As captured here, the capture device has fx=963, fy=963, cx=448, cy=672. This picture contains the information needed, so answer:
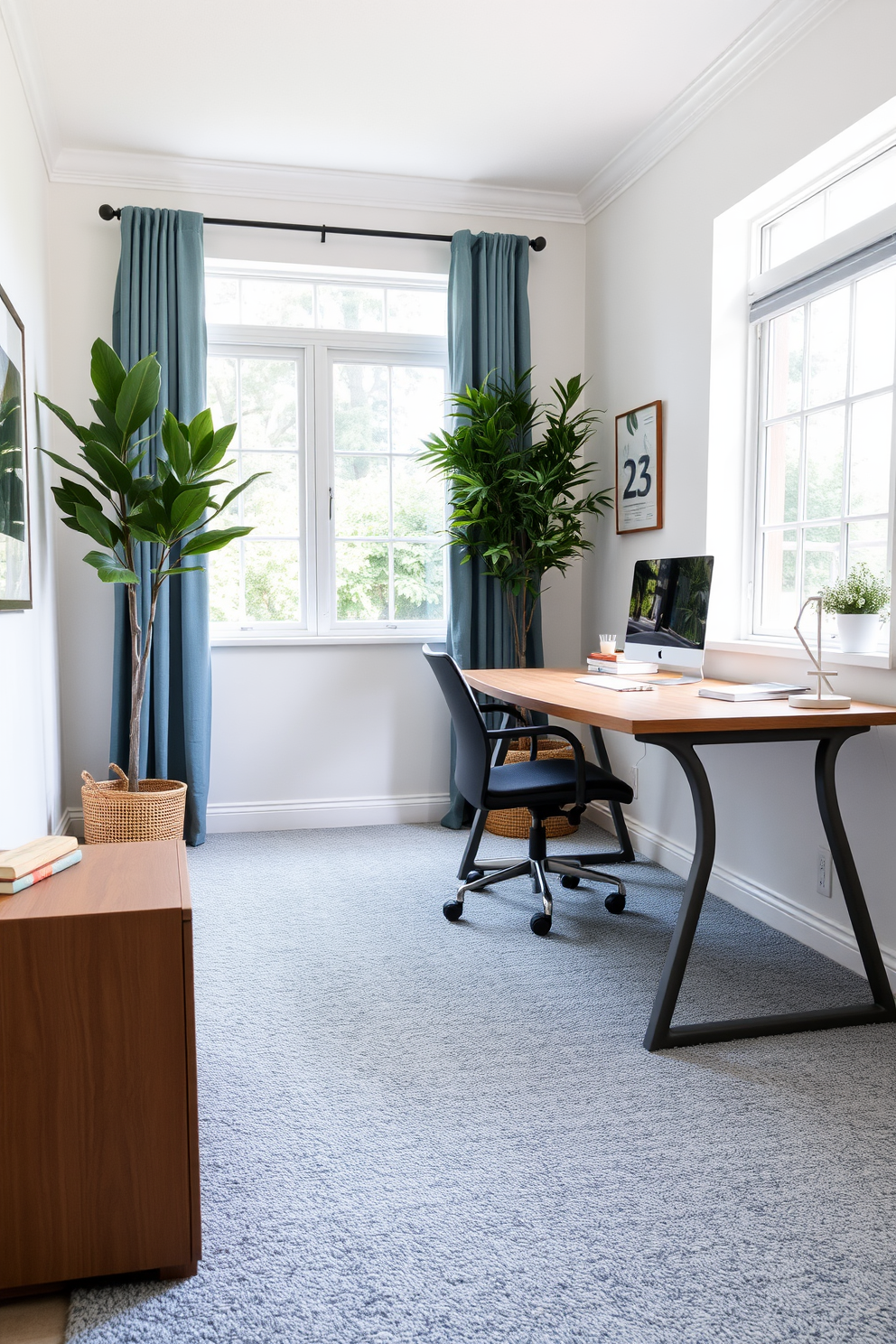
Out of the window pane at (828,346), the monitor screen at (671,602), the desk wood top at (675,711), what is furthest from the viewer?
the monitor screen at (671,602)

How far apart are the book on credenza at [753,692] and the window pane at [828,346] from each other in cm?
88

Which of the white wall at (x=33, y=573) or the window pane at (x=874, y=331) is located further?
the white wall at (x=33, y=573)

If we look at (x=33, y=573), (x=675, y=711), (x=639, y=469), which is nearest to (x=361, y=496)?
(x=639, y=469)

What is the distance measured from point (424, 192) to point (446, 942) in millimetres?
3074

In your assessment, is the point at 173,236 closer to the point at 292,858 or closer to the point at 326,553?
the point at 326,553

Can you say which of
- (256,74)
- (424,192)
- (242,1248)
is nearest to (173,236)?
(256,74)

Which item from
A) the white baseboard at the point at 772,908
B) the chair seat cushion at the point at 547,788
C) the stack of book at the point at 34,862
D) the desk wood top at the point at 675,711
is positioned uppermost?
the desk wood top at the point at 675,711

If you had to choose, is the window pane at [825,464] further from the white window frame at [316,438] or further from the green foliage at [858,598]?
the white window frame at [316,438]

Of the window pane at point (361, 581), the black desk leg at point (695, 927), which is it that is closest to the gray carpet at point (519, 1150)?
the black desk leg at point (695, 927)

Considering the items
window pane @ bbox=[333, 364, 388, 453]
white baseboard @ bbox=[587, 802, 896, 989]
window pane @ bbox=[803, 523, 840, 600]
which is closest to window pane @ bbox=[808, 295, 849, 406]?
window pane @ bbox=[803, 523, 840, 600]

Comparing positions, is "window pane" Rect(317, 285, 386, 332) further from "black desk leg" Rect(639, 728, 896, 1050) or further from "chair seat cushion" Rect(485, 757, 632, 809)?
"black desk leg" Rect(639, 728, 896, 1050)

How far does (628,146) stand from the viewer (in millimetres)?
3672

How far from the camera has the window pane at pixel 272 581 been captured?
13.5 ft

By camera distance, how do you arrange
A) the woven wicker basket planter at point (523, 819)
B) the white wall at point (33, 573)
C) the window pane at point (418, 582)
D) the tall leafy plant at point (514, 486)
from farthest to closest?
the window pane at point (418, 582) → the woven wicker basket planter at point (523, 819) → the tall leafy plant at point (514, 486) → the white wall at point (33, 573)
